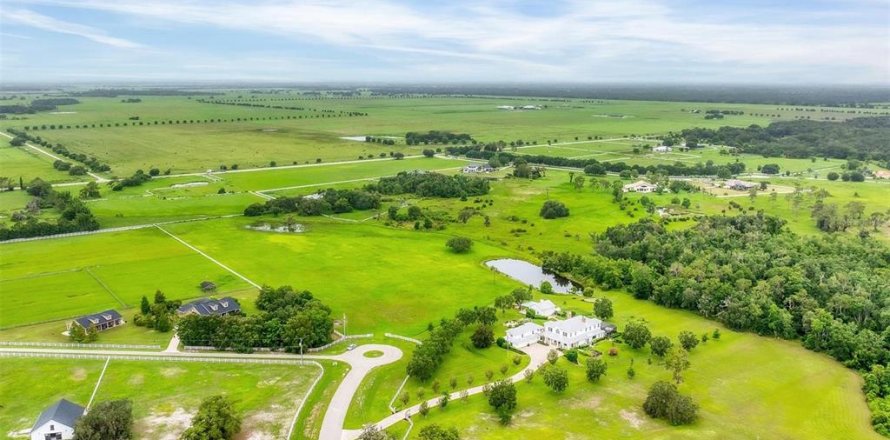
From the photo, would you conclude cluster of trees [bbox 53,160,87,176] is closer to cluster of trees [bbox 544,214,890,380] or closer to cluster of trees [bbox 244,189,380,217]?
cluster of trees [bbox 244,189,380,217]

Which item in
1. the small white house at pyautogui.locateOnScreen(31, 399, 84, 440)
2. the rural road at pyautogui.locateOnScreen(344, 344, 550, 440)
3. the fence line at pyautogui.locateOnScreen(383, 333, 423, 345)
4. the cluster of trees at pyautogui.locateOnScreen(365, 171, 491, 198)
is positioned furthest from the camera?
the cluster of trees at pyautogui.locateOnScreen(365, 171, 491, 198)

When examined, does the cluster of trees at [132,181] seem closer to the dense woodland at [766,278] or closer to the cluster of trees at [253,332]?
the cluster of trees at [253,332]

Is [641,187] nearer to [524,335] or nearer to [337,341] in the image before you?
[524,335]

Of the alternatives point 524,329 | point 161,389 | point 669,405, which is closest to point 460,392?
point 524,329

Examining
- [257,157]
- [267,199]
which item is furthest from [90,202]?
[257,157]

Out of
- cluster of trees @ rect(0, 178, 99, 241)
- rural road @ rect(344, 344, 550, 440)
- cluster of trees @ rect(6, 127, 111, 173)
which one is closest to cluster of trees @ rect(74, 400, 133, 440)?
rural road @ rect(344, 344, 550, 440)

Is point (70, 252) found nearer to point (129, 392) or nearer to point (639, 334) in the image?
point (129, 392)

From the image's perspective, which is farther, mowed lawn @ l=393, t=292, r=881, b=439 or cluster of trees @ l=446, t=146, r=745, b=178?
cluster of trees @ l=446, t=146, r=745, b=178
